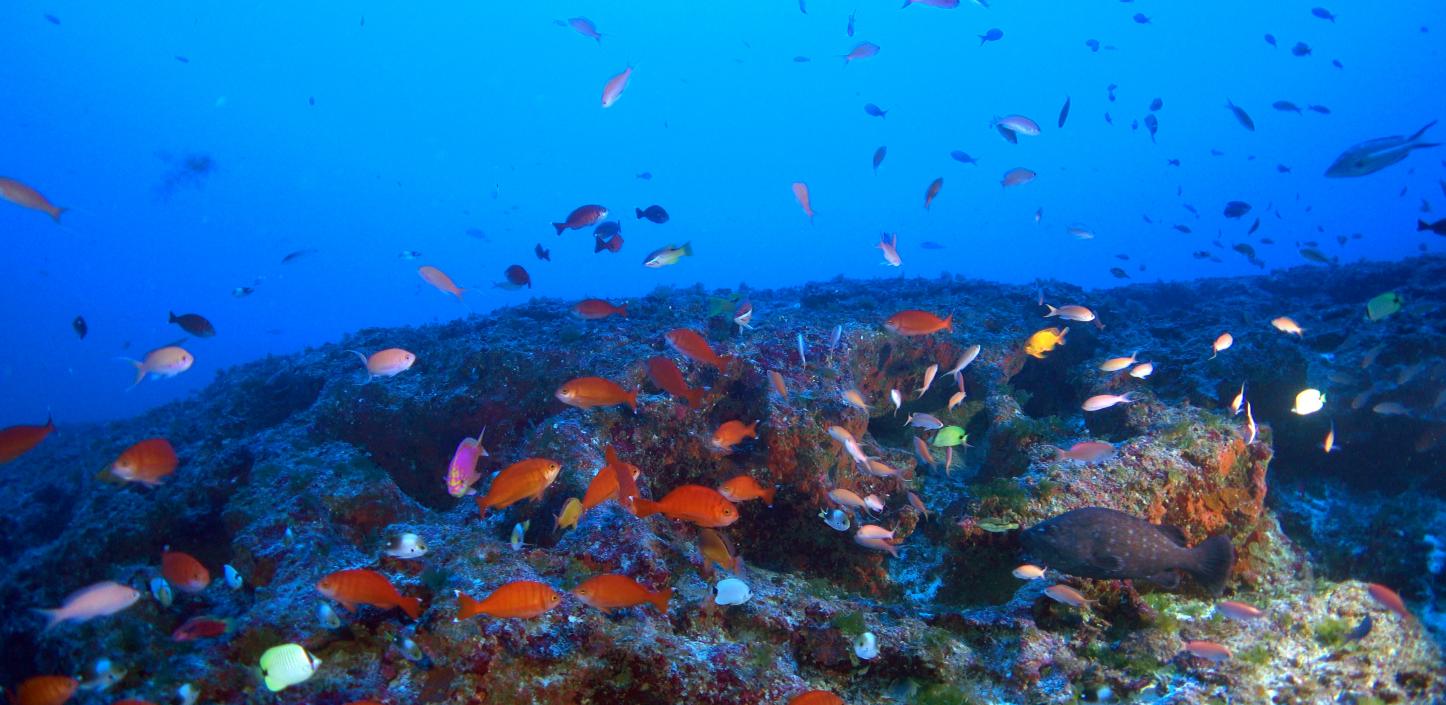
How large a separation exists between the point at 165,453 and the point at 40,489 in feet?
28.7

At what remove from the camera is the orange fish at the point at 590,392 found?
4562mm

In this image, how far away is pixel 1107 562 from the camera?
4406 mm

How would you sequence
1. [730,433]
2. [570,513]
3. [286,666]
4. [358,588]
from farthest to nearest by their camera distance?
[730,433], [570,513], [358,588], [286,666]

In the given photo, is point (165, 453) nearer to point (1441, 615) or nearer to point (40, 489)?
point (40, 489)

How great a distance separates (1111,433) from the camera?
690cm

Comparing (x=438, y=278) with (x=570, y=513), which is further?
(x=438, y=278)

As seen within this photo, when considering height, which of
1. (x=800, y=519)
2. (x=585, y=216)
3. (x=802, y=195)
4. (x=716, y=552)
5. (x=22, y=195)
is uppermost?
(x=22, y=195)

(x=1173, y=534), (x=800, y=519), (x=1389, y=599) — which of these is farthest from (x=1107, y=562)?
(x=800, y=519)

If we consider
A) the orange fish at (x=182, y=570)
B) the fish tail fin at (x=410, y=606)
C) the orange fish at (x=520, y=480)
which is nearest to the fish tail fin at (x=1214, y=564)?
the orange fish at (x=520, y=480)

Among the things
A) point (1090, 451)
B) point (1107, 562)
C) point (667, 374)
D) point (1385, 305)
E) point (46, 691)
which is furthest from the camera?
point (1385, 305)

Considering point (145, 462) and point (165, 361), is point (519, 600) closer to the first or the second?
point (145, 462)

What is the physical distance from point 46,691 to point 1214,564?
25.1ft

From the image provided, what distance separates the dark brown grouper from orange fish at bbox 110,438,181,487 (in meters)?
6.63

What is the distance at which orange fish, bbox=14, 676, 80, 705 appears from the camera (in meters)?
2.92
